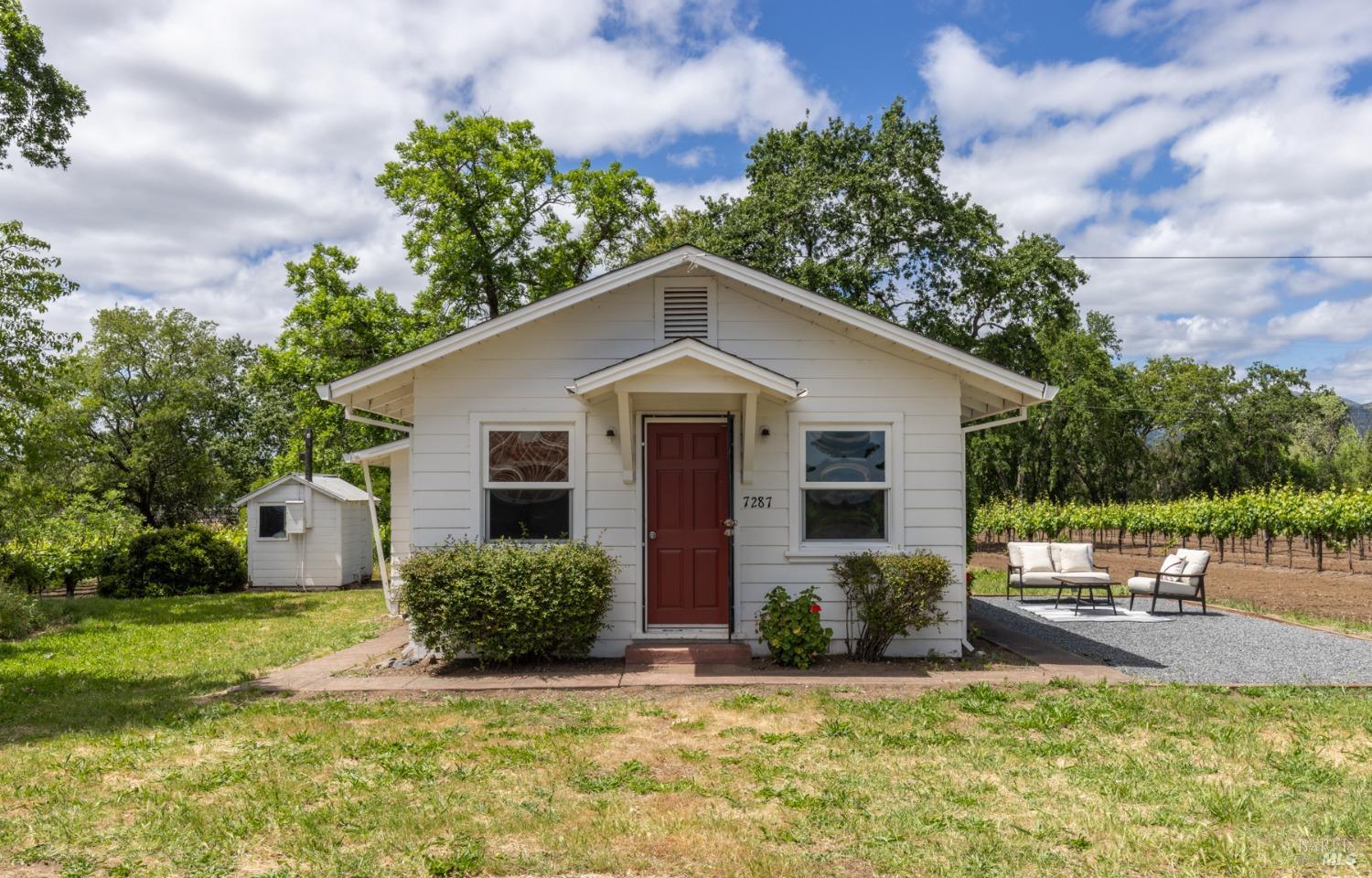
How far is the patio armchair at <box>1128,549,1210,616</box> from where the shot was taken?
12.5 meters

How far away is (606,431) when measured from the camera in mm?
9031

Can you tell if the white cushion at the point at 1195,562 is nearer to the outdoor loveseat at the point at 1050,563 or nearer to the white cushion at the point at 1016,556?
the outdoor loveseat at the point at 1050,563

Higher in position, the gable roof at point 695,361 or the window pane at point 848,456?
the gable roof at point 695,361

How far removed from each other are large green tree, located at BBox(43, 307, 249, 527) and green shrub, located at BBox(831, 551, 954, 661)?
31.4 m

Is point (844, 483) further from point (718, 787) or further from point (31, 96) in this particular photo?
point (31, 96)

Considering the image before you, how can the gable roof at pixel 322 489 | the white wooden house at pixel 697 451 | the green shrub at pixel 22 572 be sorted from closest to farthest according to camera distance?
the white wooden house at pixel 697 451 < the green shrub at pixel 22 572 < the gable roof at pixel 322 489

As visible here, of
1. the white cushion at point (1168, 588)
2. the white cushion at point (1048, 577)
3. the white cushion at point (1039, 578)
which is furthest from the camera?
the white cushion at point (1039, 578)

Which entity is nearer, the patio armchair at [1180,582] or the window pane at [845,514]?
the window pane at [845,514]

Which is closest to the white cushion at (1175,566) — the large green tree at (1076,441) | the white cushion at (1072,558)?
the white cushion at (1072,558)

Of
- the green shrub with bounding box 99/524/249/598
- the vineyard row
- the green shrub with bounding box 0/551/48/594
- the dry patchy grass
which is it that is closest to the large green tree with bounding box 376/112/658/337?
the green shrub with bounding box 99/524/249/598

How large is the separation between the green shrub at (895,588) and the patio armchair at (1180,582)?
5761 millimetres

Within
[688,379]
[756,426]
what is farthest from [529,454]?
[756,426]

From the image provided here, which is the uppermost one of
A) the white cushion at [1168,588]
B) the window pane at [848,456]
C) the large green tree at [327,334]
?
the large green tree at [327,334]

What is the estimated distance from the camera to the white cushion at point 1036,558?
13906 mm
